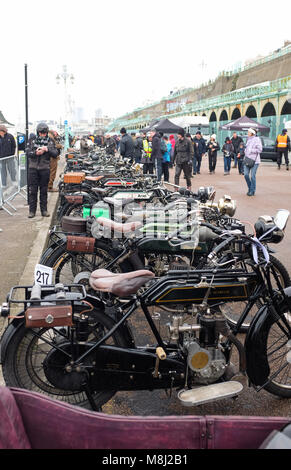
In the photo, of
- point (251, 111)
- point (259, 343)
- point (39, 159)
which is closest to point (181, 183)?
point (39, 159)

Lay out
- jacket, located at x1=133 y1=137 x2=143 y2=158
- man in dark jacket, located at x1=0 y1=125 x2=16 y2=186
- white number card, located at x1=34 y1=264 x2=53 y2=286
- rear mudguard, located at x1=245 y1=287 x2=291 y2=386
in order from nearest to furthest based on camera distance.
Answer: rear mudguard, located at x1=245 y1=287 x2=291 y2=386 < white number card, located at x1=34 y1=264 x2=53 y2=286 < man in dark jacket, located at x1=0 y1=125 x2=16 y2=186 < jacket, located at x1=133 y1=137 x2=143 y2=158

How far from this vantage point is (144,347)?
3.29 meters

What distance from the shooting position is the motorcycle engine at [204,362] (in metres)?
3.20

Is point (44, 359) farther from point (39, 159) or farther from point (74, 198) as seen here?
point (39, 159)

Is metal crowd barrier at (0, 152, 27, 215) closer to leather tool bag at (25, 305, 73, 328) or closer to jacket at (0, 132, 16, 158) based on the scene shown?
jacket at (0, 132, 16, 158)

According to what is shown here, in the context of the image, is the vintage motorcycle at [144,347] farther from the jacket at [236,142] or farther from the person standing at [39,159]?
the jacket at [236,142]

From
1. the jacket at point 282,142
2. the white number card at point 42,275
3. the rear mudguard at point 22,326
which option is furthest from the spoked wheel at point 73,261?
the jacket at point 282,142

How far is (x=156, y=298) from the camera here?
322cm

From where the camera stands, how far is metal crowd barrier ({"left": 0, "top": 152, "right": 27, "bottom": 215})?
37.0ft

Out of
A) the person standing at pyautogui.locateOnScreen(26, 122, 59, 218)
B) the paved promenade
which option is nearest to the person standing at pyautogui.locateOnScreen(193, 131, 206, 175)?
the paved promenade

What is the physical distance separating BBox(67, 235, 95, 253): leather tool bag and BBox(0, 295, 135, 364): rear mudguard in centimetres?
157

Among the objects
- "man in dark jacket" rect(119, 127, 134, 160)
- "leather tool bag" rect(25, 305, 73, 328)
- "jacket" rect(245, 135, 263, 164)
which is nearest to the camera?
"leather tool bag" rect(25, 305, 73, 328)

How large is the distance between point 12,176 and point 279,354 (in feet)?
33.4
